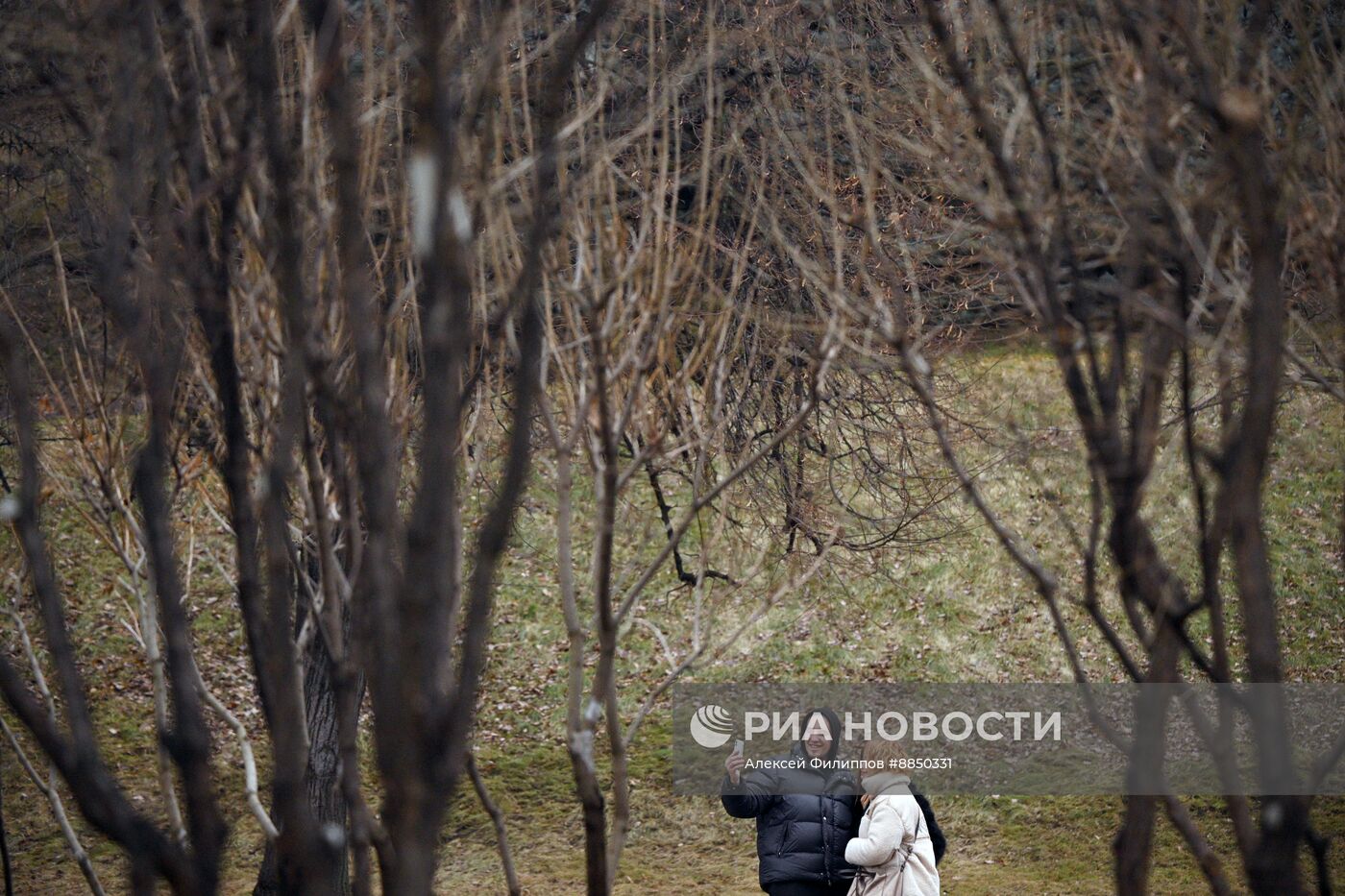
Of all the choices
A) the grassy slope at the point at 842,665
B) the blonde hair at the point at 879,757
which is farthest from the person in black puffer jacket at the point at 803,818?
the grassy slope at the point at 842,665

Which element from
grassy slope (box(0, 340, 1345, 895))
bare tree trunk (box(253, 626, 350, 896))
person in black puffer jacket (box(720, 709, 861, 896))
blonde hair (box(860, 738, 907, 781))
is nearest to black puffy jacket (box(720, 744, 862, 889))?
person in black puffer jacket (box(720, 709, 861, 896))

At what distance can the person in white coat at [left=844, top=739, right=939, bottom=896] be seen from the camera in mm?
5766

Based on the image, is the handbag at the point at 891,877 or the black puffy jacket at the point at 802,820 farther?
the black puffy jacket at the point at 802,820

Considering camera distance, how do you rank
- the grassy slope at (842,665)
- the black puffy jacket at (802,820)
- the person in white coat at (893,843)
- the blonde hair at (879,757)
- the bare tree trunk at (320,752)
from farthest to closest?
the grassy slope at (842,665)
the bare tree trunk at (320,752)
the black puffy jacket at (802,820)
the blonde hair at (879,757)
the person in white coat at (893,843)

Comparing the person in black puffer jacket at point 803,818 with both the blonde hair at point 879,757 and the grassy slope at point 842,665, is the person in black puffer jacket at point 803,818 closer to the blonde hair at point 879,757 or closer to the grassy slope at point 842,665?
the blonde hair at point 879,757

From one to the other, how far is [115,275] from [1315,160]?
3959 mm

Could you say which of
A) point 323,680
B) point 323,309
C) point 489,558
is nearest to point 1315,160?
point 323,309

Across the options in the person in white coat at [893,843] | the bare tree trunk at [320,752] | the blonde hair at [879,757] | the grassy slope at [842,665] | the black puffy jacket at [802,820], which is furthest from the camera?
the grassy slope at [842,665]

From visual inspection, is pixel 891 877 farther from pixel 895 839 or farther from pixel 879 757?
pixel 879 757

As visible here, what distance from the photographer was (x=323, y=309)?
12.4ft

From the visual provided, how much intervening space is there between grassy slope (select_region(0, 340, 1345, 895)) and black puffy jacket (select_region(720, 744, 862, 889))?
3.80 metres

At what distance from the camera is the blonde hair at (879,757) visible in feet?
19.8

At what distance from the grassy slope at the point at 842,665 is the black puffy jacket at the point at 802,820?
3804 mm

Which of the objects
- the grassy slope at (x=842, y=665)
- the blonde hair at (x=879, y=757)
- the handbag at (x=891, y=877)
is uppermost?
the grassy slope at (x=842, y=665)
